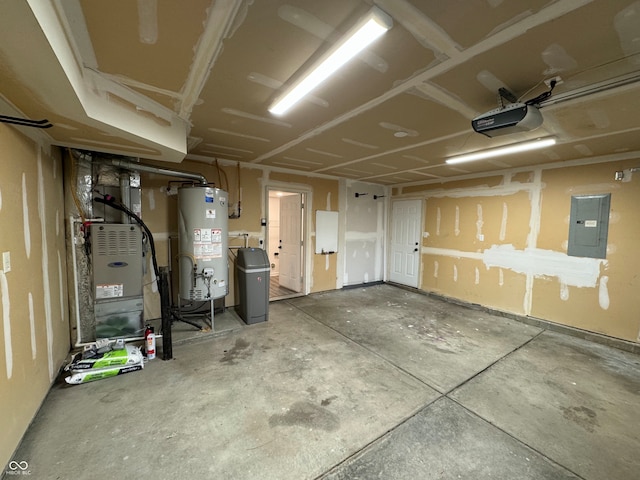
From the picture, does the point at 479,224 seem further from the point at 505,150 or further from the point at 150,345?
the point at 150,345

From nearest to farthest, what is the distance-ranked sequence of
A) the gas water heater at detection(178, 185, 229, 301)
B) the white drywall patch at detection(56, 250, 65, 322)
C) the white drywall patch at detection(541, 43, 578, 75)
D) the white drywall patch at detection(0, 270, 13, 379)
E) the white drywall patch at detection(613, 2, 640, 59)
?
1. the white drywall patch at detection(613, 2, 640, 59)
2. the white drywall patch at detection(541, 43, 578, 75)
3. the white drywall patch at detection(0, 270, 13, 379)
4. the white drywall patch at detection(56, 250, 65, 322)
5. the gas water heater at detection(178, 185, 229, 301)

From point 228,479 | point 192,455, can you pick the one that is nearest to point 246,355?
point 192,455

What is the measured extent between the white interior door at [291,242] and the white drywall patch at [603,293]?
4477 millimetres

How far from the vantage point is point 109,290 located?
2.81 meters

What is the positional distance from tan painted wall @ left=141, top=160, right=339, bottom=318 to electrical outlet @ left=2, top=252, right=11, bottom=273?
1.98 metres

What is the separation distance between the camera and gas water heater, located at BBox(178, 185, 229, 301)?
3.20m

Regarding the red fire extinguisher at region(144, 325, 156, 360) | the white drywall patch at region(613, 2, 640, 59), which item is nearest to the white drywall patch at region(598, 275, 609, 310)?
the white drywall patch at region(613, 2, 640, 59)

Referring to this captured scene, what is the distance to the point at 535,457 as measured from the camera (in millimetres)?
1651

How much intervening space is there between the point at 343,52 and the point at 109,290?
3.24 m

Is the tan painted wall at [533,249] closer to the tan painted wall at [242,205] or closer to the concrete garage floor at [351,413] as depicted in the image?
the concrete garage floor at [351,413]

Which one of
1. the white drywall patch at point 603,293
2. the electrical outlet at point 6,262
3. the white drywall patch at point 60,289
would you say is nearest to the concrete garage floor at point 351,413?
the white drywall patch at point 603,293

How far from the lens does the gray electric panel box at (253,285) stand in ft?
11.9

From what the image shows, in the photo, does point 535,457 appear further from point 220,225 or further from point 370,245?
point 370,245

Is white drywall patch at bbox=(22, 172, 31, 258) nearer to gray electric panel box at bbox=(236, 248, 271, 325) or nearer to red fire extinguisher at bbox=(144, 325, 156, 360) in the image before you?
red fire extinguisher at bbox=(144, 325, 156, 360)
